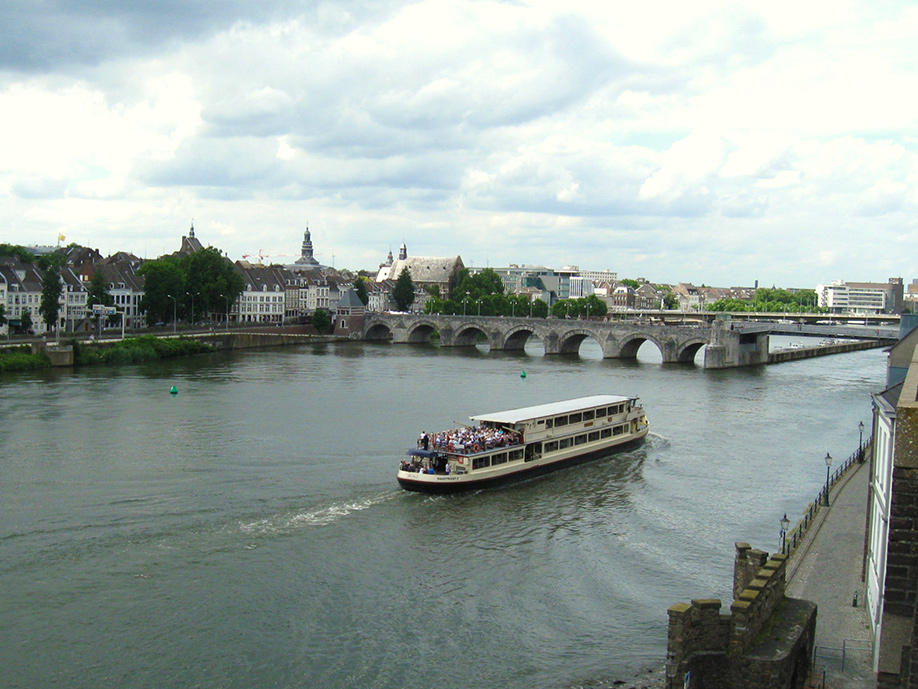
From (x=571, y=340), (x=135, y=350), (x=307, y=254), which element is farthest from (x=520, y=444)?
(x=307, y=254)

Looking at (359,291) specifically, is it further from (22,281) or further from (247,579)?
(247,579)

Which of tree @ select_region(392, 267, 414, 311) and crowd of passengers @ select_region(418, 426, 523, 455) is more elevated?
tree @ select_region(392, 267, 414, 311)

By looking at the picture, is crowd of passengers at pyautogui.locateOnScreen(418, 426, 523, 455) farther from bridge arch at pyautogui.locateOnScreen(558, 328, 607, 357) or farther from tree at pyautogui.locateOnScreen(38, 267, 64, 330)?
tree at pyautogui.locateOnScreen(38, 267, 64, 330)

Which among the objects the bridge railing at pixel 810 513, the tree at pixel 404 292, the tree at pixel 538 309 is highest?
the tree at pixel 404 292

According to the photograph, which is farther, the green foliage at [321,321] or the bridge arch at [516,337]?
the green foliage at [321,321]

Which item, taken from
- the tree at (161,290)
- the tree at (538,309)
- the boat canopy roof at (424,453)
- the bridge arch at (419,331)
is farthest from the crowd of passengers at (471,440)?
the tree at (538,309)

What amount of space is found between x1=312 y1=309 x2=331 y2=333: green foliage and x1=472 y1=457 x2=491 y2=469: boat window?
261 feet

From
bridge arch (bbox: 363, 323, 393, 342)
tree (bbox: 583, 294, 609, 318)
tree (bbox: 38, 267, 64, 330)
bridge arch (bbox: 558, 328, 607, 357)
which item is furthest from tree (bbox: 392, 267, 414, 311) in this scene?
tree (bbox: 38, 267, 64, 330)

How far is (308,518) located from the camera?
85.7 feet

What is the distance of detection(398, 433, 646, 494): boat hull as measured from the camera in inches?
1173

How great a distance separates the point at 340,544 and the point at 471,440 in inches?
356

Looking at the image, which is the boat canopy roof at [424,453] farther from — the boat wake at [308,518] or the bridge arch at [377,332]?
the bridge arch at [377,332]

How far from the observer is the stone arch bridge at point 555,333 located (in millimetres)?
79500

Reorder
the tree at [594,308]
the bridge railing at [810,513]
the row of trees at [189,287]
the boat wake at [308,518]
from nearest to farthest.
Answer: the bridge railing at [810,513] → the boat wake at [308,518] → the row of trees at [189,287] → the tree at [594,308]
